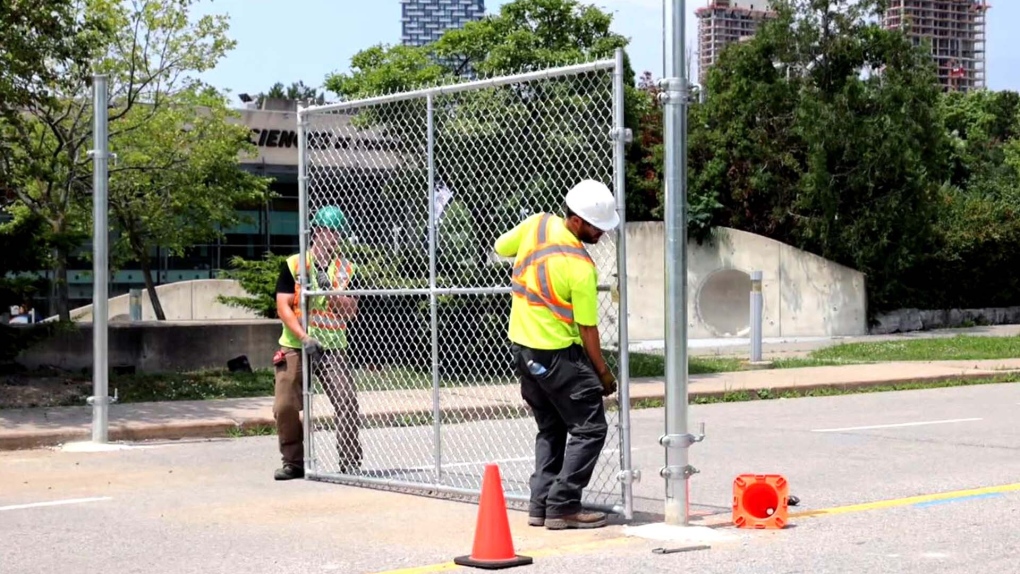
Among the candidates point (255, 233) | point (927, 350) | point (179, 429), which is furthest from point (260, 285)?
point (255, 233)

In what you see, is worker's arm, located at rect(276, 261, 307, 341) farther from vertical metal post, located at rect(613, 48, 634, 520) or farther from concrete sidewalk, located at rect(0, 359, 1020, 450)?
vertical metal post, located at rect(613, 48, 634, 520)

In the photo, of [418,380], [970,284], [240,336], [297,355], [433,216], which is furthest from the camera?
[970,284]

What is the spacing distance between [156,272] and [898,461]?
120 feet

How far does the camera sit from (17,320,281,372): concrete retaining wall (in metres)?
17.0

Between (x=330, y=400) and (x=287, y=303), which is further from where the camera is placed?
(x=330, y=400)

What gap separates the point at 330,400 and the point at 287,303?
0.78 m

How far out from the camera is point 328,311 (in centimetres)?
961

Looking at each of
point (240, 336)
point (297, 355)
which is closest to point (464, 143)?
point (297, 355)

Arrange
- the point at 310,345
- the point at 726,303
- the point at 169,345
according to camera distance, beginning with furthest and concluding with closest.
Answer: the point at 726,303 < the point at 169,345 < the point at 310,345

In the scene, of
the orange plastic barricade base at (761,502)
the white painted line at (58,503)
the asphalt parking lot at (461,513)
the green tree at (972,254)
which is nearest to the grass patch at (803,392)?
the asphalt parking lot at (461,513)

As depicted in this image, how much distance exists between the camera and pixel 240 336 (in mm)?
18672

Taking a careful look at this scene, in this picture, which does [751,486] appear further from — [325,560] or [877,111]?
[877,111]

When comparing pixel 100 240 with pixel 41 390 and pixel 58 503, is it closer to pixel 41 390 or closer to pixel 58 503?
pixel 41 390

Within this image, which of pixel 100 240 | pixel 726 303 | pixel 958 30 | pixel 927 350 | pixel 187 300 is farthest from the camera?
pixel 958 30
